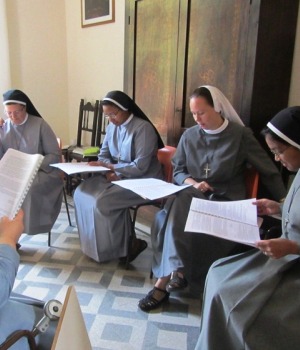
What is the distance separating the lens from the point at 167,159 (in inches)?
92.0

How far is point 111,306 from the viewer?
1.81 m

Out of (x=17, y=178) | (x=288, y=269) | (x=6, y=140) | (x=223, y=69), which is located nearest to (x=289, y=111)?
(x=288, y=269)

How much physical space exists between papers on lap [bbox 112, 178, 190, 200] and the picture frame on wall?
2109 mm

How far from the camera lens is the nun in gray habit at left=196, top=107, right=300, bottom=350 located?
970 mm

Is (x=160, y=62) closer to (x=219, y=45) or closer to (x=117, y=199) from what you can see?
(x=219, y=45)

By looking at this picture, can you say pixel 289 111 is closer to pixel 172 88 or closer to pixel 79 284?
pixel 172 88

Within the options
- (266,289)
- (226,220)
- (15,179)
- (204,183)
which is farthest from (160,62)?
(266,289)

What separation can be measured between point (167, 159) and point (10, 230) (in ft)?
4.99

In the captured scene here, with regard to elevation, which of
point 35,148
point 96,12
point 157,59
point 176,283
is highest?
point 96,12

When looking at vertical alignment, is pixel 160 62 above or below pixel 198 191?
above

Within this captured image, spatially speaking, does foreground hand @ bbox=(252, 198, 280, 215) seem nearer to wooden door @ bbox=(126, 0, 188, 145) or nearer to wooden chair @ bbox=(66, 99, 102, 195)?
wooden door @ bbox=(126, 0, 188, 145)

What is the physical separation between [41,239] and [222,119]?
65.3 inches

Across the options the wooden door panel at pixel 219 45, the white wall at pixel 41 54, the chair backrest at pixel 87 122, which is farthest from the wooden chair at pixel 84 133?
the wooden door panel at pixel 219 45

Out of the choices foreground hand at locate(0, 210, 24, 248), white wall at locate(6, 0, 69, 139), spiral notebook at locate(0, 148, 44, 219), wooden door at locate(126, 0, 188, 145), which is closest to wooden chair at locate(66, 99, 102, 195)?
white wall at locate(6, 0, 69, 139)
